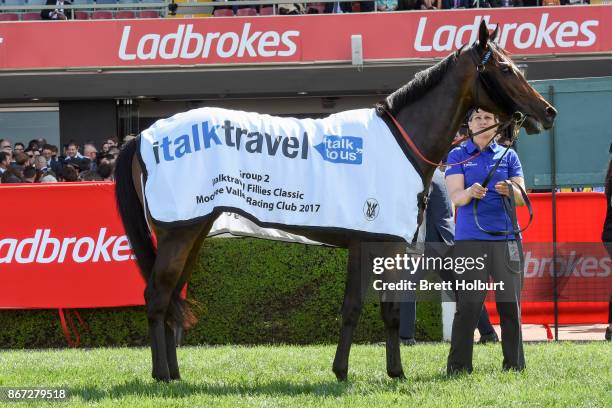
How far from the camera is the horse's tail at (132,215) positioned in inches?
247

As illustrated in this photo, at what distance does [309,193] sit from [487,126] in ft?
4.86

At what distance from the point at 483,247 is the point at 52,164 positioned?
11393mm

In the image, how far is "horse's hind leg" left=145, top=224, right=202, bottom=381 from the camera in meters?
5.94

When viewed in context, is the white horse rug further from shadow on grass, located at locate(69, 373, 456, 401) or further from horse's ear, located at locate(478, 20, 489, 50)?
shadow on grass, located at locate(69, 373, 456, 401)

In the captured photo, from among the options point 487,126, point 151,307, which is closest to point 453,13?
point 487,126

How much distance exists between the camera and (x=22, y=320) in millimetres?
9109

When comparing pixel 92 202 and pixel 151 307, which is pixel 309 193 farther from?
pixel 92 202

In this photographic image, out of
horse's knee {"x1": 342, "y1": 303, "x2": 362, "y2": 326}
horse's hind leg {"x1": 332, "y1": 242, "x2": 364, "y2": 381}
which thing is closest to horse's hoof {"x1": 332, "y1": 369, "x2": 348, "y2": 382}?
horse's hind leg {"x1": 332, "y1": 242, "x2": 364, "y2": 381}

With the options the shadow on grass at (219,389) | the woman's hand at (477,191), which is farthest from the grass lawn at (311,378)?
the woman's hand at (477,191)

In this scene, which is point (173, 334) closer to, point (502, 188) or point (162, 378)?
point (162, 378)

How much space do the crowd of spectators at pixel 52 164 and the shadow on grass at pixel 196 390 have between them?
654 centimetres

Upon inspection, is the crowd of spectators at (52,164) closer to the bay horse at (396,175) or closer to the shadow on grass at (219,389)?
the bay horse at (396,175)

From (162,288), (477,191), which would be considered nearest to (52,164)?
(162,288)

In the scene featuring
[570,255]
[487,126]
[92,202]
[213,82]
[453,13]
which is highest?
[453,13]
